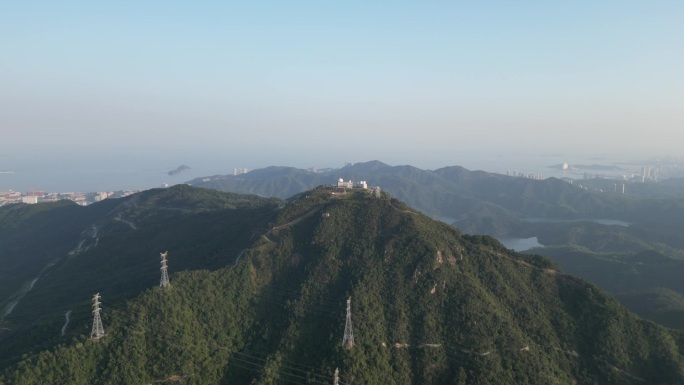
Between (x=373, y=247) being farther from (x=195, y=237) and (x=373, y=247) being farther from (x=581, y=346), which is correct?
(x=195, y=237)

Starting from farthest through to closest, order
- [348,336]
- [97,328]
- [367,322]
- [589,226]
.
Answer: [589,226]
[367,322]
[348,336]
[97,328]

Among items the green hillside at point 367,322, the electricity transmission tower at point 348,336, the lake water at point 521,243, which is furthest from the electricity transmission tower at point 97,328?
the lake water at point 521,243

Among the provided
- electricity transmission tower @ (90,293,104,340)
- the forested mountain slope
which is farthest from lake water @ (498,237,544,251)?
electricity transmission tower @ (90,293,104,340)

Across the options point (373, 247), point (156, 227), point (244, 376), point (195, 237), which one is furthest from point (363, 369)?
point (156, 227)

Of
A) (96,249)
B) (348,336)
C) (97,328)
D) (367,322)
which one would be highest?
(97,328)

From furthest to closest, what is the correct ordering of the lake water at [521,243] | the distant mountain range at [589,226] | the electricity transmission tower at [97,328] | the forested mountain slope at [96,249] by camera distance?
the lake water at [521,243] < the distant mountain range at [589,226] < the forested mountain slope at [96,249] < the electricity transmission tower at [97,328]

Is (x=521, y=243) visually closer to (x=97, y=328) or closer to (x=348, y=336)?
(x=348, y=336)

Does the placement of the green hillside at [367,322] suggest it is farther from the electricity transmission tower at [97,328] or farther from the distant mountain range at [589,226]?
the distant mountain range at [589,226]

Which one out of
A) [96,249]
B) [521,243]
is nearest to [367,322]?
[96,249]

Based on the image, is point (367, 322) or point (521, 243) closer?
point (367, 322)
